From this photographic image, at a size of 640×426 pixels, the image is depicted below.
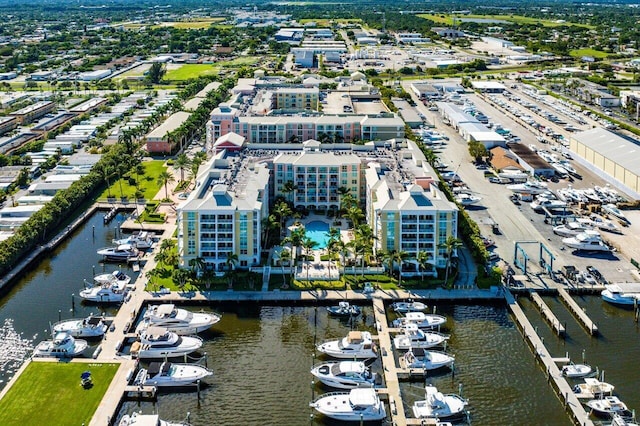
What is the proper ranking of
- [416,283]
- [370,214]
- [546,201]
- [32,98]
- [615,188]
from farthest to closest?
[32,98], [615,188], [546,201], [370,214], [416,283]

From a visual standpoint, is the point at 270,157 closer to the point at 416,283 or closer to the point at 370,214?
the point at 370,214

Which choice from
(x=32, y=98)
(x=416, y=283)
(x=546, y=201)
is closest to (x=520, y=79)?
(x=546, y=201)

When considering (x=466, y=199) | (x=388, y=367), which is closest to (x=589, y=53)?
(x=466, y=199)

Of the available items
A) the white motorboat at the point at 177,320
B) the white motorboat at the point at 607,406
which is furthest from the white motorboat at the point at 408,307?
the white motorboat at the point at 607,406

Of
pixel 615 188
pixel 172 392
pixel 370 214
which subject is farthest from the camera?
pixel 615 188

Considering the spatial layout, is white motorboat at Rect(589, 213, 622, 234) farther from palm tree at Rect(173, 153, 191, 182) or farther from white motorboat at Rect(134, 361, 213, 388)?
palm tree at Rect(173, 153, 191, 182)

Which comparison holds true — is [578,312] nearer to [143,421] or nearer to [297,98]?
[143,421]
